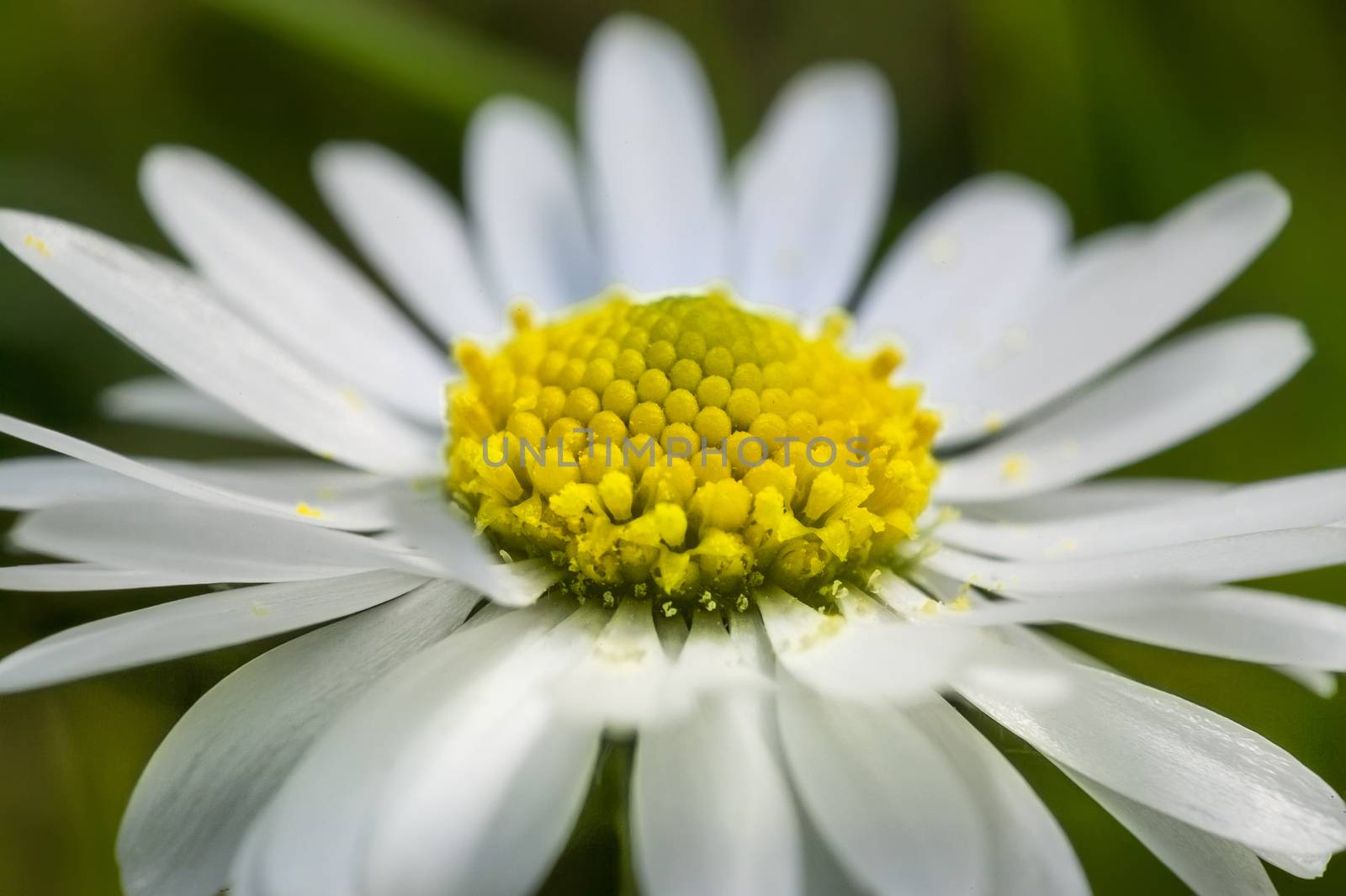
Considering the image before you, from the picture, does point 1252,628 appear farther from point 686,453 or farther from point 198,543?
point 198,543

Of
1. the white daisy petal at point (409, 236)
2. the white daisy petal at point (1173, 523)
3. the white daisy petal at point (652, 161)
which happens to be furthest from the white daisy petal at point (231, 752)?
the white daisy petal at point (652, 161)

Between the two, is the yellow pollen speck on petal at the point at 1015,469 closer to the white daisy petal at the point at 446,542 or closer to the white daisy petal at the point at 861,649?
the white daisy petal at the point at 861,649

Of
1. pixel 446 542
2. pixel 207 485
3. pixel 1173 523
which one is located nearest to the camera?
pixel 446 542

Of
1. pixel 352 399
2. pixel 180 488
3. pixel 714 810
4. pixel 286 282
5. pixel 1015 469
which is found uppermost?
pixel 286 282

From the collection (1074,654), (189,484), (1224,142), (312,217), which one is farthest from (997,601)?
(312,217)

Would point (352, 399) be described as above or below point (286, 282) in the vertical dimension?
below

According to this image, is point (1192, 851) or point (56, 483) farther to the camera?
point (56, 483)

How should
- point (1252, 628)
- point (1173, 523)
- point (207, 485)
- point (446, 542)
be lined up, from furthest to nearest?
point (1173, 523), point (207, 485), point (1252, 628), point (446, 542)

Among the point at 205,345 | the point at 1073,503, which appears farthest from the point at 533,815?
the point at 1073,503
